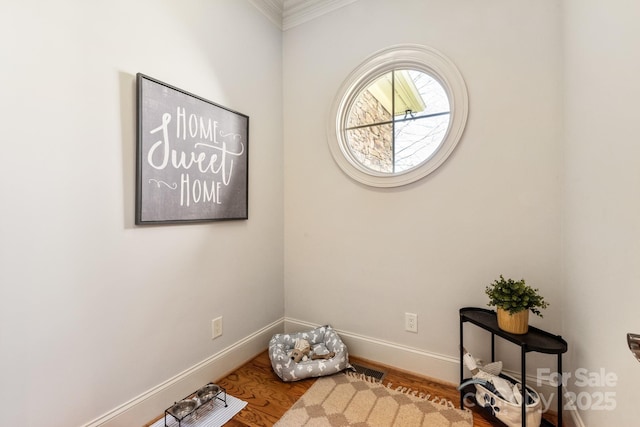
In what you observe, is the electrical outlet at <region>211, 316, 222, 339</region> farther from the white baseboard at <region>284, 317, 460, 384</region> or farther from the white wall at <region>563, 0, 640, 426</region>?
the white wall at <region>563, 0, 640, 426</region>

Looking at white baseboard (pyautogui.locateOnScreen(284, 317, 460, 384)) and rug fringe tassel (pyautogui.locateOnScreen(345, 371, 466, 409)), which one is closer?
rug fringe tassel (pyautogui.locateOnScreen(345, 371, 466, 409))

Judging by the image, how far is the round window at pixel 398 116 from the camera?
1.66 meters

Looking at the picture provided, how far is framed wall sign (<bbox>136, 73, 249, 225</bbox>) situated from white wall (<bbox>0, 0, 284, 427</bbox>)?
0.06m

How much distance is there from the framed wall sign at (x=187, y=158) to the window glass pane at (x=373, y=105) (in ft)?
2.49

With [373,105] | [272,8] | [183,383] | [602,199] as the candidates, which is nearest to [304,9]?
[272,8]

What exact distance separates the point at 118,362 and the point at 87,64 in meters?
1.29

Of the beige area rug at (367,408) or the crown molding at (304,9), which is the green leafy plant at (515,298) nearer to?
the beige area rug at (367,408)

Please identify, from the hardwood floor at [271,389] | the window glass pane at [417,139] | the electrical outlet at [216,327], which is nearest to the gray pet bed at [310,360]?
the hardwood floor at [271,389]

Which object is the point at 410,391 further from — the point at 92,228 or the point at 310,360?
the point at 92,228

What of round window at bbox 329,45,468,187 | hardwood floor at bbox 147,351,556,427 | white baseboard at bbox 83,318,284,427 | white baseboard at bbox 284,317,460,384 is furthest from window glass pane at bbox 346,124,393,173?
white baseboard at bbox 83,318,284,427

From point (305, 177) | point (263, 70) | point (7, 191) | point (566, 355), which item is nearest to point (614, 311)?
point (566, 355)

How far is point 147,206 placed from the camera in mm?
1340

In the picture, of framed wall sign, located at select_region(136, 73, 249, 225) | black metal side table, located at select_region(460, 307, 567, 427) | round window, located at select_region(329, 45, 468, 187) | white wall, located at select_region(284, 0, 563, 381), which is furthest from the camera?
round window, located at select_region(329, 45, 468, 187)

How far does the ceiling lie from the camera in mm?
2010
